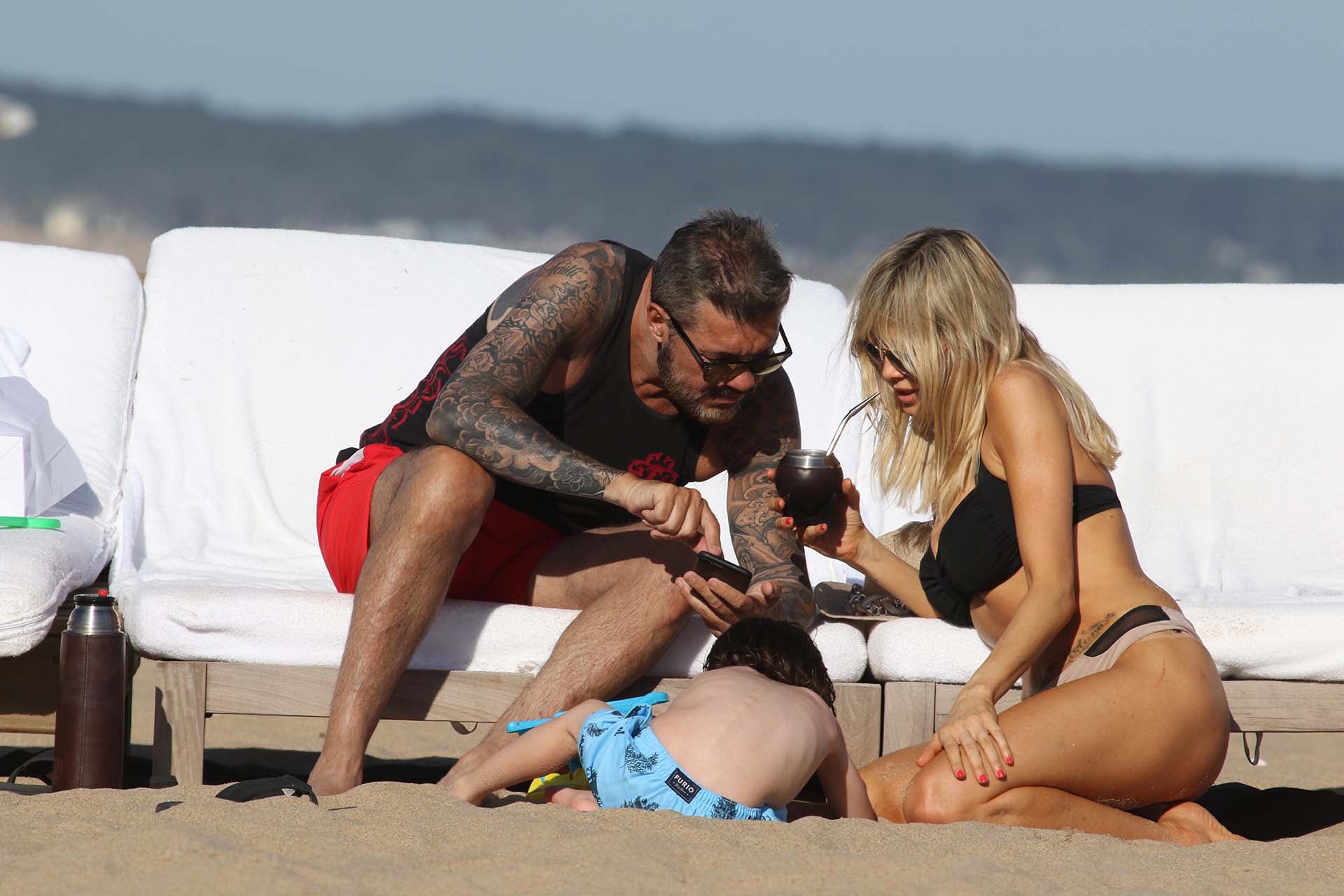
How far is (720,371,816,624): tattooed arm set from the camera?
2785 mm

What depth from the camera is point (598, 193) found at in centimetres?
1251

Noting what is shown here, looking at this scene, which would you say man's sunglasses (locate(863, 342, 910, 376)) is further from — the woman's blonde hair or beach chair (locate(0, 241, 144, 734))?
beach chair (locate(0, 241, 144, 734))

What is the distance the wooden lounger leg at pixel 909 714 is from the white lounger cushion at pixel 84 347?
1.76 metres

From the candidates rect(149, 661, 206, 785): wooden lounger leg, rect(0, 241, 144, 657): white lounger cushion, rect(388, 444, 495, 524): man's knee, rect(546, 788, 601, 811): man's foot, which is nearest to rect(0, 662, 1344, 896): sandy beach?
rect(546, 788, 601, 811): man's foot

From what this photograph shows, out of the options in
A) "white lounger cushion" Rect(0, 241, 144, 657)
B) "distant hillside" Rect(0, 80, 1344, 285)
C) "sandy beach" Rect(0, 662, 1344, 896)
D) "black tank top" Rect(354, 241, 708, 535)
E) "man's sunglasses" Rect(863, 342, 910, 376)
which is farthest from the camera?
"distant hillside" Rect(0, 80, 1344, 285)

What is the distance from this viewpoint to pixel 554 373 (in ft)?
9.25

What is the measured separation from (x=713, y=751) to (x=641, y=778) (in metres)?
0.12

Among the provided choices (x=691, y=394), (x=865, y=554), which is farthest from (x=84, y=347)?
(x=865, y=554)

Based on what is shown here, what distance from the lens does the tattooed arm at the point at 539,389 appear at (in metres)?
2.48

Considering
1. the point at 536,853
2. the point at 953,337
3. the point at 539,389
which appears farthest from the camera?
the point at 539,389

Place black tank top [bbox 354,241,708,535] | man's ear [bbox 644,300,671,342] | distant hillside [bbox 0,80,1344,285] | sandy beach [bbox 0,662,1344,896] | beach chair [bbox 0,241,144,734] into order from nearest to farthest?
sandy beach [bbox 0,662,1344,896], man's ear [bbox 644,300,671,342], black tank top [bbox 354,241,708,535], beach chair [bbox 0,241,144,734], distant hillside [bbox 0,80,1344,285]

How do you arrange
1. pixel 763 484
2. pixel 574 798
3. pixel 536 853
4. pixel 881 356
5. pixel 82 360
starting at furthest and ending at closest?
pixel 82 360
pixel 763 484
pixel 881 356
pixel 574 798
pixel 536 853

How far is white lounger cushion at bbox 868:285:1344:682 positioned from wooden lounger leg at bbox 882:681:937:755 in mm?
1103

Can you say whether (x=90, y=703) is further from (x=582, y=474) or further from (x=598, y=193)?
(x=598, y=193)
